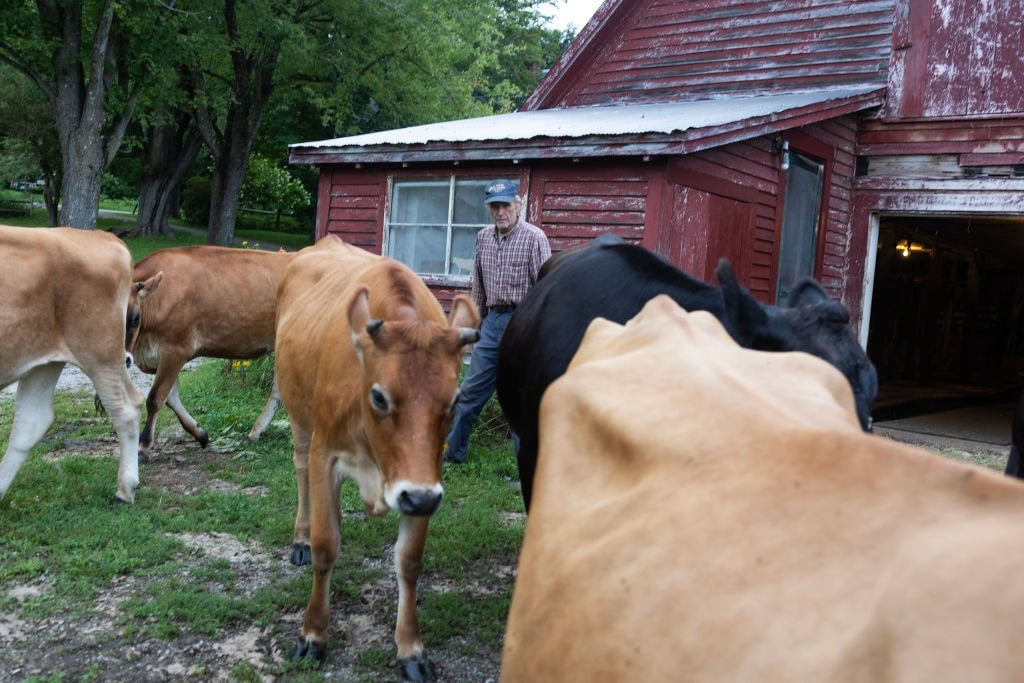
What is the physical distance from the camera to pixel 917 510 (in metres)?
1.20

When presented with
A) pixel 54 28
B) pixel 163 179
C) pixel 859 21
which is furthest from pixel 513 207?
pixel 163 179

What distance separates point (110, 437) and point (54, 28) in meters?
14.1

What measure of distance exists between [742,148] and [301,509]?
6924 millimetres

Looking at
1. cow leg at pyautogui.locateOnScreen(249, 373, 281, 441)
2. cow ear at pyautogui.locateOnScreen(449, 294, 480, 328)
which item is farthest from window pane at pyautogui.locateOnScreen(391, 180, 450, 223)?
cow ear at pyautogui.locateOnScreen(449, 294, 480, 328)

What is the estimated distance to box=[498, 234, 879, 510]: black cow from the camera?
2871 mm

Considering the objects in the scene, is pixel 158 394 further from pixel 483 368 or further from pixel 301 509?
pixel 301 509

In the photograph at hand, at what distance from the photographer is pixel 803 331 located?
294cm

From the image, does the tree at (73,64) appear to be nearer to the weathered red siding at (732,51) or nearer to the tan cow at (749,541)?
the weathered red siding at (732,51)

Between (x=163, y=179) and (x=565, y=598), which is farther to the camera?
(x=163, y=179)

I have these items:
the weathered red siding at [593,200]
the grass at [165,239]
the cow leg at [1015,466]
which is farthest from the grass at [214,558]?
the grass at [165,239]

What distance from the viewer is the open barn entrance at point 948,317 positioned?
14500 millimetres

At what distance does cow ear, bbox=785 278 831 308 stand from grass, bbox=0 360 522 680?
201 cm

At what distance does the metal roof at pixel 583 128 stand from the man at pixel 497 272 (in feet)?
8.38

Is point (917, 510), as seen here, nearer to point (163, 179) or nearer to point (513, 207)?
point (513, 207)
